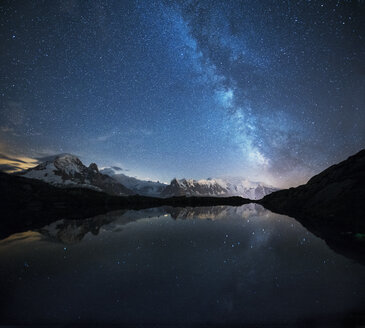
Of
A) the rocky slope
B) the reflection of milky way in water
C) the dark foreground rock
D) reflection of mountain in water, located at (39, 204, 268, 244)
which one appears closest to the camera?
the reflection of milky way in water

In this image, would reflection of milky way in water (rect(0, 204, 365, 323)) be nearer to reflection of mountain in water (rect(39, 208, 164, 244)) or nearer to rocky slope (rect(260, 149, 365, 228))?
reflection of mountain in water (rect(39, 208, 164, 244))

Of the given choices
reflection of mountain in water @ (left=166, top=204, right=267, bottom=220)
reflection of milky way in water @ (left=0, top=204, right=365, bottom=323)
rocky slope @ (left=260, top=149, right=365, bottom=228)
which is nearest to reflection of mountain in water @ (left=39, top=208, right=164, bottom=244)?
reflection of milky way in water @ (left=0, top=204, right=365, bottom=323)

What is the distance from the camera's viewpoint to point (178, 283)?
6000mm

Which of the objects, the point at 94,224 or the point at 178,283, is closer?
the point at 178,283

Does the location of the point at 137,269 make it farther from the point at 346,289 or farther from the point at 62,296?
the point at 346,289

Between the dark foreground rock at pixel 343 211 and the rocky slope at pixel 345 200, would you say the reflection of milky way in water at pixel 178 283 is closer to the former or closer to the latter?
the dark foreground rock at pixel 343 211

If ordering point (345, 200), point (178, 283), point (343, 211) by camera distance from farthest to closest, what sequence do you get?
point (345, 200) < point (343, 211) < point (178, 283)

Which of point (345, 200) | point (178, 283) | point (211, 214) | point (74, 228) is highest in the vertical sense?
point (345, 200)

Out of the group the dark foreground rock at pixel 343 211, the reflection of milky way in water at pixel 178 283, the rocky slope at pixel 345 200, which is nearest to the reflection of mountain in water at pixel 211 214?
the dark foreground rock at pixel 343 211

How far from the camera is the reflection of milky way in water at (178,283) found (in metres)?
4.33

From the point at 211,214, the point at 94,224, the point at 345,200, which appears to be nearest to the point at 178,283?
the point at 94,224

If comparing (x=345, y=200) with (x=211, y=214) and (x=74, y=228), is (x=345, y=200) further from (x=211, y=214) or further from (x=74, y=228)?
(x=74, y=228)

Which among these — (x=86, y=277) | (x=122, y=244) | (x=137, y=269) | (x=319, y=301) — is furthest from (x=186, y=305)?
(x=122, y=244)

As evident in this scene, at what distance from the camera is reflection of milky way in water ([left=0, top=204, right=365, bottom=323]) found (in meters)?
4.33
